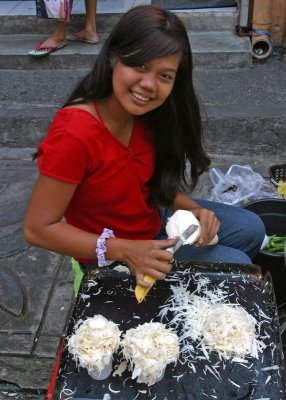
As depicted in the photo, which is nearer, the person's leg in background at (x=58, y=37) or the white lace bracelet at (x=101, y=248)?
the white lace bracelet at (x=101, y=248)

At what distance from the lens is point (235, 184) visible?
3512mm

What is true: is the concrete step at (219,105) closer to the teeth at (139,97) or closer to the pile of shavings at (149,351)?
the teeth at (139,97)

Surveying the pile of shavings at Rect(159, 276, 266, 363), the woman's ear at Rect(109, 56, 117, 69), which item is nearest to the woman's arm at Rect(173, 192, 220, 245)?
the pile of shavings at Rect(159, 276, 266, 363)

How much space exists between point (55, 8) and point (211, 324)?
13.1ft

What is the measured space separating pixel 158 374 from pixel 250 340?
320 millimetres

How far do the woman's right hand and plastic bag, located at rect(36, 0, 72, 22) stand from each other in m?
3.67

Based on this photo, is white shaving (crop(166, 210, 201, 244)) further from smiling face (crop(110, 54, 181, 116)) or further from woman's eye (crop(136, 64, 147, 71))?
woman's eye (crop(136, 64, 147, 71))

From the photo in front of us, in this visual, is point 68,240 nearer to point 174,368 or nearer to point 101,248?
point 101,248

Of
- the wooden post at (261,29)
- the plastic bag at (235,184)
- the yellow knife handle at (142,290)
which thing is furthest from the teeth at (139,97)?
the wooden post at (261,29)

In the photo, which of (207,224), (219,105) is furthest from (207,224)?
(219,105)

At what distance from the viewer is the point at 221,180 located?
3576 millimetres

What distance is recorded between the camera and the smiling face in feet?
5.34

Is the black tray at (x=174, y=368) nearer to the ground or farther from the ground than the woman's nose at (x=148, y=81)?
nearer to the ground

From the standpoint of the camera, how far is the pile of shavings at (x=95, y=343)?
1.37 meters
